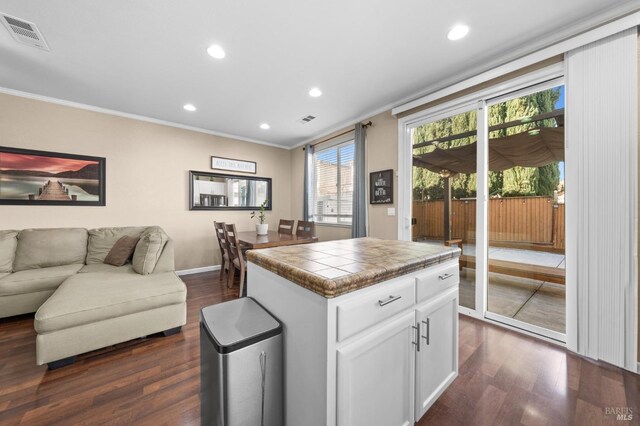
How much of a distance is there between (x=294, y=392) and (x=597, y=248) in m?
2.48

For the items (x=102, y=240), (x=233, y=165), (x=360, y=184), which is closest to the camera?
(x=102, y=240)

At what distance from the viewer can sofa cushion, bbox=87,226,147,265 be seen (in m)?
3.23

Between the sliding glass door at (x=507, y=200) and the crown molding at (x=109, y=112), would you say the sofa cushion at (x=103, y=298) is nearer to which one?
the crown molding at (x=109, y=112)

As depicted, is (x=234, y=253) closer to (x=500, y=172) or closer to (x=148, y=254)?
(x=148, y=254)

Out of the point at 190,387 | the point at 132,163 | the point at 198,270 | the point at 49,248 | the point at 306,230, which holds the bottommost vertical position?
the point at 190,387

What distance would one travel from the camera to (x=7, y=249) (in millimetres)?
2785

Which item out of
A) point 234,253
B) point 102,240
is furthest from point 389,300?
point 102,240

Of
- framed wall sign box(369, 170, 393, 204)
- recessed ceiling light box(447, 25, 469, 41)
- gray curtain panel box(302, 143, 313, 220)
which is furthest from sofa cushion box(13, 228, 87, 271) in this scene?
recessed ceiling light box(447, 25, 469, 41)

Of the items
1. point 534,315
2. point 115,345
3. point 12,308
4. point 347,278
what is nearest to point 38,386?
point 115,345

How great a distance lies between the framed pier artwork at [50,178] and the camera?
123 inches

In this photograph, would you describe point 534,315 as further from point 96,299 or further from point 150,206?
point 150,206

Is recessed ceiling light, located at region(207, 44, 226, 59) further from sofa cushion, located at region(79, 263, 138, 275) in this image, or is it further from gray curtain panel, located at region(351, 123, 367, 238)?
sofa cushion, located at region(79, 263, 138, 275)

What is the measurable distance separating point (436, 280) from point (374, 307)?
1.85 feet

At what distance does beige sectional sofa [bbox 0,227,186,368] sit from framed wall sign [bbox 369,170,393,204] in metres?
2.74
